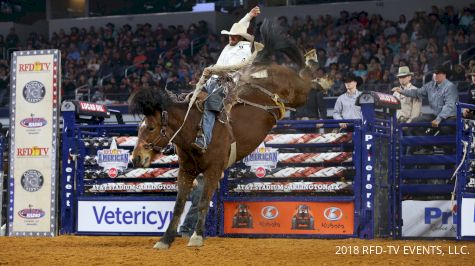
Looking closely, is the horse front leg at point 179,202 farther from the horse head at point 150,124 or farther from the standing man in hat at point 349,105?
the standing man in hat at point 349,105

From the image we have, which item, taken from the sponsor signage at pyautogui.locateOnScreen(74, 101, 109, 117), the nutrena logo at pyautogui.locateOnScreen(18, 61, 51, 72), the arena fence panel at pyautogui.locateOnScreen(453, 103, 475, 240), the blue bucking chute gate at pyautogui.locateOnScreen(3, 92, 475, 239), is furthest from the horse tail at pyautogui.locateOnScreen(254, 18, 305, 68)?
the nutrena logo at pyautogui.locateOnScreen(18, 61, 51, 72)

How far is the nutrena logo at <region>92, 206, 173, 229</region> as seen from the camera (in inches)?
466

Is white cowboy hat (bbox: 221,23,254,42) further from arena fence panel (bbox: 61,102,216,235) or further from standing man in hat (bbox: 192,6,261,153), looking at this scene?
arena fence panel (bbox: 61,102,216,235)

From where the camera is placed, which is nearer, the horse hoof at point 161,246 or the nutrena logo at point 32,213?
the horse hoof at point 161,246

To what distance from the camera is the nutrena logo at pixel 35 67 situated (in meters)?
12.1

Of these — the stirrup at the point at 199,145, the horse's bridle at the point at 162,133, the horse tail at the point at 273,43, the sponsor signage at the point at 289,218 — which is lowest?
the sponsor signage at the point at 289,218

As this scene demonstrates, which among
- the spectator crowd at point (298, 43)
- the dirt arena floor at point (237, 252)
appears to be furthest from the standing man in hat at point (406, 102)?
the spectator crowd at point (298, 43)

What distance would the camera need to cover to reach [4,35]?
30.4m

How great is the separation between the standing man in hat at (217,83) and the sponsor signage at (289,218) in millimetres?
1720

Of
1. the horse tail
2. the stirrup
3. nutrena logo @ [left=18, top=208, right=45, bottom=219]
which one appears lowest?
nutrena logo @ [left=18, top=208, right=45, bottom=219]

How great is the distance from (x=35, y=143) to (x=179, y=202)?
3013 millimetres

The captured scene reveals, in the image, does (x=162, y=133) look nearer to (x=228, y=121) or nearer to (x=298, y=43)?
(x=228, y=121)

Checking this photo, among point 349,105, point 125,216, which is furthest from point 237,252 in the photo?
point 349,105

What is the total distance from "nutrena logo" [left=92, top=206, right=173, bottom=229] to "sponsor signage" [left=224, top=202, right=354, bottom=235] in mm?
898
